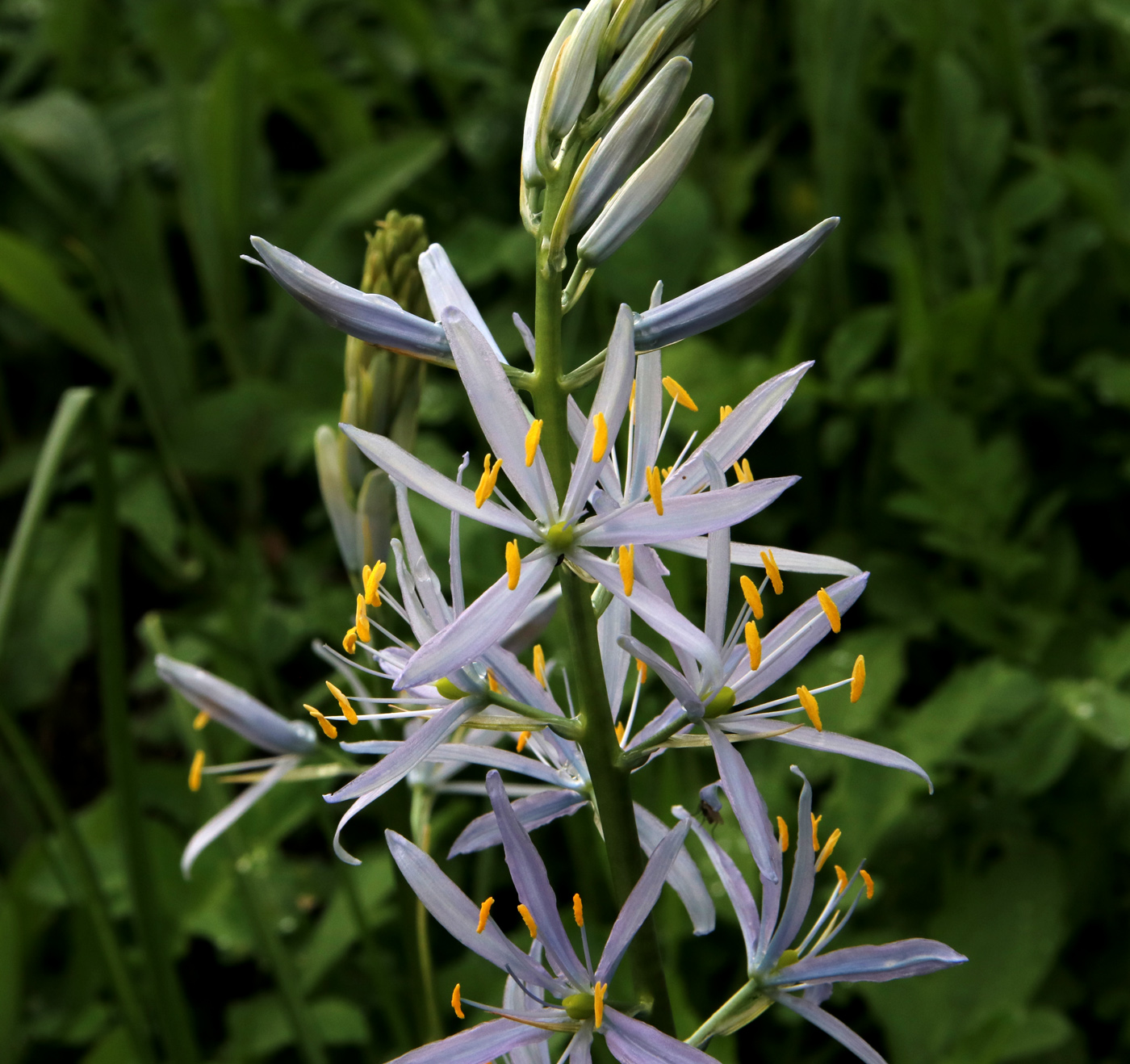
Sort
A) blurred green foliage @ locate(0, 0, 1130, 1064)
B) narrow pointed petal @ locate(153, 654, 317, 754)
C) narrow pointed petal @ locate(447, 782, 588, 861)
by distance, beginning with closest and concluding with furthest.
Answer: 1. narrow pointed petal @ locate(447, 782, 588, 861)
2. narrow pointed petal @ locate(153, 654, 317, 754)
3. blurred green foliage @ locate(0, 0, 1130, 1064)

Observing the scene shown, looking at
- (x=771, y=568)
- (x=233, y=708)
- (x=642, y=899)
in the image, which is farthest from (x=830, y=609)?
(x=233, y=708)

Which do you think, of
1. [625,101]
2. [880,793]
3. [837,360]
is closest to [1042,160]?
[837,360]

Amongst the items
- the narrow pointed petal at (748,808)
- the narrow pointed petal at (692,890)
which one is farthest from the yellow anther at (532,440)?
the narrow pointed petal at (692,890)

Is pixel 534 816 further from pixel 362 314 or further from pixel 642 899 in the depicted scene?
pixel 362 314

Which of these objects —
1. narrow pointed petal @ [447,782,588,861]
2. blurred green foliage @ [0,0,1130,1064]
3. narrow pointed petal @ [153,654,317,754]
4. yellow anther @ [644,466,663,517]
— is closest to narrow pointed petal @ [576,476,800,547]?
yellow anther @ [644,466,663,517]

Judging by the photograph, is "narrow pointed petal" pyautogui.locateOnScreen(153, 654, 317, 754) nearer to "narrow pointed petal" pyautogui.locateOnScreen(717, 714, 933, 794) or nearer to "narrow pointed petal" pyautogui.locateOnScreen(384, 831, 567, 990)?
"narrow pointed petal" pyautogui.locateOnScreen(384, 831, 567, 990)
